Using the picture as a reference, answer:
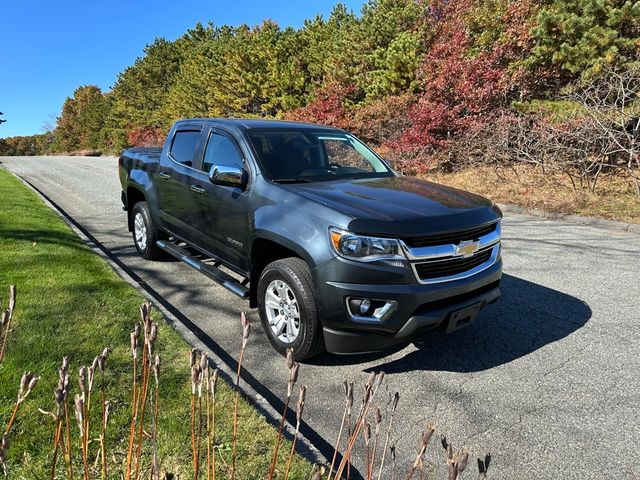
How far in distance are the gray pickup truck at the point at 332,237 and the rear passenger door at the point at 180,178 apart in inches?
1.4

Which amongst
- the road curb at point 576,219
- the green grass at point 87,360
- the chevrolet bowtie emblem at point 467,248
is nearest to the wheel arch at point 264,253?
the green grass at point 87,360

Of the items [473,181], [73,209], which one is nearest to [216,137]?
[73,209]

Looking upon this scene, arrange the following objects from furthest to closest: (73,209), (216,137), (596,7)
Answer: (596,7) → (73,209) → (216,137)

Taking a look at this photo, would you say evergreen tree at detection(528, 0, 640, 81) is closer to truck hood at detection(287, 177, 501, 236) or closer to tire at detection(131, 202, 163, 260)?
truck hood at detection(287, 177, 501, 236)

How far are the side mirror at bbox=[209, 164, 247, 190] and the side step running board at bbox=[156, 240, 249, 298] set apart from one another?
90 cm

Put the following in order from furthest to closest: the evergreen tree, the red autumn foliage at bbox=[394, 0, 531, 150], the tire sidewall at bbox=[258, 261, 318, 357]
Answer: the red autumn foliage at bbox=[394, 0, 531, 150], the evergreen tree, the tire sidewall at bbox=[258, 261, 318, 357]

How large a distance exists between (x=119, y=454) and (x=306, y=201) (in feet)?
6.41

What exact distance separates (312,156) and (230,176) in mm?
965

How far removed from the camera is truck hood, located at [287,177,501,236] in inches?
113

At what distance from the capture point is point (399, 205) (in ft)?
10.3

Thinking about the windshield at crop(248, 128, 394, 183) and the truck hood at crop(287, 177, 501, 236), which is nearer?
the truck hood at crop(287, 177, 501, 236)

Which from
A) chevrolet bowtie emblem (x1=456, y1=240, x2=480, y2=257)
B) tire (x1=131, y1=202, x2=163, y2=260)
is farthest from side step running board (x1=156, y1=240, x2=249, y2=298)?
chevrolet bowtie emblem (x1=456, y1=240, x2=480, y2=257)

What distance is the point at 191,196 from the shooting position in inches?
182

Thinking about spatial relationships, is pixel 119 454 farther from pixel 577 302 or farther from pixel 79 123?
pixel 79 123
